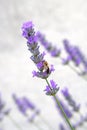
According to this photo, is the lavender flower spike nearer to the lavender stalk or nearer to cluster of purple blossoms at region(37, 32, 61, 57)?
the lavender stalk

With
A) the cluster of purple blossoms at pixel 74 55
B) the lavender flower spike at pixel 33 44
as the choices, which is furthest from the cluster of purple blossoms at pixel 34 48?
the cluster of purple blossoms at pixel 74 55

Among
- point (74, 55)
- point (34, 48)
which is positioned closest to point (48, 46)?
point (74, 55)

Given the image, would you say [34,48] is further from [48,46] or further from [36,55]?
[48,46]

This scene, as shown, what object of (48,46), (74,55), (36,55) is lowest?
(36,55)

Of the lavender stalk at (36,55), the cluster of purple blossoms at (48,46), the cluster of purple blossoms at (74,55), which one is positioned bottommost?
the lavender stalk at (36,55)

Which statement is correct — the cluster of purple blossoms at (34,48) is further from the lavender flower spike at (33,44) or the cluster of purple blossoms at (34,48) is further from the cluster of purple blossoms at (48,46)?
the cluster of purple blossoms at (48,46)

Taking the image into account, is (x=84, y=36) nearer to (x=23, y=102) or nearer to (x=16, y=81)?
(x=16, y=81)

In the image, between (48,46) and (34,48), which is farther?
(48,46)

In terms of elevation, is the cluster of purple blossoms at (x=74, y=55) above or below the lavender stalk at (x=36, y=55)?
above

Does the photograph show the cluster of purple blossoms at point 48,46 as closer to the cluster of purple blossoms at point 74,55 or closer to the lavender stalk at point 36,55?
the cluster of purple blossoms at point 74,55

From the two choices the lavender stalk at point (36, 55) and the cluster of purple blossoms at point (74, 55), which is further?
the cluster of purple blossoms at point (74, 55)

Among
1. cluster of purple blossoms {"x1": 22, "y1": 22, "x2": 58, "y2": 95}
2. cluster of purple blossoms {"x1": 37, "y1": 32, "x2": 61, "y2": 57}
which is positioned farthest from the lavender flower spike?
cluster of purple blossoms {"x1": 37, "y1": 32, "x2": 61, "y2": 57}
